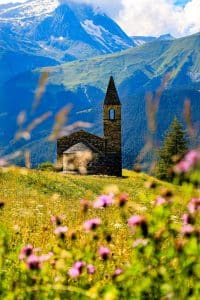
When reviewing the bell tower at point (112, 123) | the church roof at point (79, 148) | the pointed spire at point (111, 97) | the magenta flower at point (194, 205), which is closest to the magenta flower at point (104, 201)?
the magenta flower at point (194, 205)

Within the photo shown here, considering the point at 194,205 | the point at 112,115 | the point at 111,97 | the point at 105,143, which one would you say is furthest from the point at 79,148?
the point at 194,205

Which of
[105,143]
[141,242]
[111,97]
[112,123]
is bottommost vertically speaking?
[141,242]

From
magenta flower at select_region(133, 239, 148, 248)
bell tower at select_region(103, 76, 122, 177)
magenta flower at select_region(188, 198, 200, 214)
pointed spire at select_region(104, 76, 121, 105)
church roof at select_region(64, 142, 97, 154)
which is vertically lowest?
magenta flower at select_region(133, 239, 148, 248)

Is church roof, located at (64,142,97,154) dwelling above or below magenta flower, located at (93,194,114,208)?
above

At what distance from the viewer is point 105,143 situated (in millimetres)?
83000

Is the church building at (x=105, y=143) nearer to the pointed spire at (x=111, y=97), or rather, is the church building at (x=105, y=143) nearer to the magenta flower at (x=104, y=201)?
the pointed spire at (x=111, y=97)

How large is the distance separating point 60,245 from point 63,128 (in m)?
0.82

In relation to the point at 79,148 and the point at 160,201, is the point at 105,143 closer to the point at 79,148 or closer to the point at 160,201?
the point at 79,148

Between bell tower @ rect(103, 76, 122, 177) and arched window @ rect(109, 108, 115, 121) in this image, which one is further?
arched window @ rect(109, 108, 115, 121)

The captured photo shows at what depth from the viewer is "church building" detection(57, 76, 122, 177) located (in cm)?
7791

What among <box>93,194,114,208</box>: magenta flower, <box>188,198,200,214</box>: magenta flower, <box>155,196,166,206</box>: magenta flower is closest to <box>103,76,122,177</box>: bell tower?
<box>93,194,114,208</box>: magenta flower

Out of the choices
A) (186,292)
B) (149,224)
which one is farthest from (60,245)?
(186,292)

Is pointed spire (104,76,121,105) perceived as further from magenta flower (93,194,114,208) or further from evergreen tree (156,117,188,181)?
magenta flower (93,194,114,208)

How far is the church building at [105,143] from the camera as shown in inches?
3067
